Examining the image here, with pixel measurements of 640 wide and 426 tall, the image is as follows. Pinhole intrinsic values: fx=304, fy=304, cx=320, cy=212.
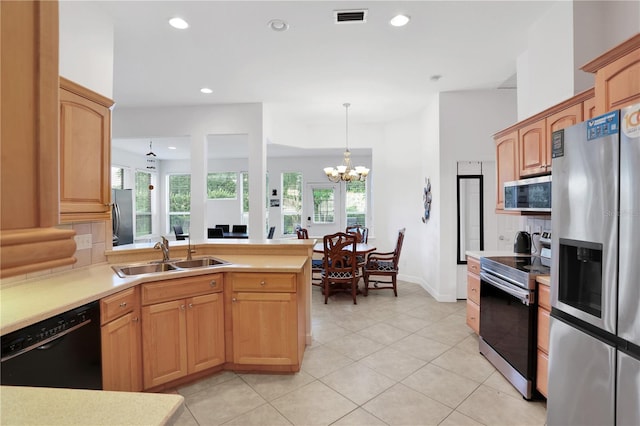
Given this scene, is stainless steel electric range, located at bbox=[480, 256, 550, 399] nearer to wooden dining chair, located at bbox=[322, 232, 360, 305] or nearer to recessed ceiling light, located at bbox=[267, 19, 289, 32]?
wooden dining chair, located at bbox=[322, 232, 360, 305]

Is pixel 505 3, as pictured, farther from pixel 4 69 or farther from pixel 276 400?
pixel 276 400

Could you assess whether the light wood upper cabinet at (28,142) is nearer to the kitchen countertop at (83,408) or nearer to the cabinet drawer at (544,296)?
the kitchen countertop at (83,408)

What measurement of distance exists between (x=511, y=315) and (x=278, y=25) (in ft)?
10.3

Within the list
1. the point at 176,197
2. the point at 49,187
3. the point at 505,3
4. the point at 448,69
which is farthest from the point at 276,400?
the point at 176,197

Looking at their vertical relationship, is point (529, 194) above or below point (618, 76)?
below

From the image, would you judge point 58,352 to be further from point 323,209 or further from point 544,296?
point 323,209

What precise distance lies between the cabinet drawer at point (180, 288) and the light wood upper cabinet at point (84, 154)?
0.67 m

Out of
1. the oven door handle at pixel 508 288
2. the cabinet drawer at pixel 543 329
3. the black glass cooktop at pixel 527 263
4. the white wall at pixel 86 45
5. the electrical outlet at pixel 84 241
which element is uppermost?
the white wall at pixel 86 45

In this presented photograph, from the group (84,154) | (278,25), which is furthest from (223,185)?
(84,154)

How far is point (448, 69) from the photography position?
368 cm

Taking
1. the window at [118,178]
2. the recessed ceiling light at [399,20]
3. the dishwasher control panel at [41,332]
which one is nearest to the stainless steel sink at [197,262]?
the dishwasher control panel at [41,332]

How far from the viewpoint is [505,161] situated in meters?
3.12

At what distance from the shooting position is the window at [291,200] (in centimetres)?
829

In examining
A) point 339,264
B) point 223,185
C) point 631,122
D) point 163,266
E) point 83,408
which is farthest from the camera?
point 223,185
